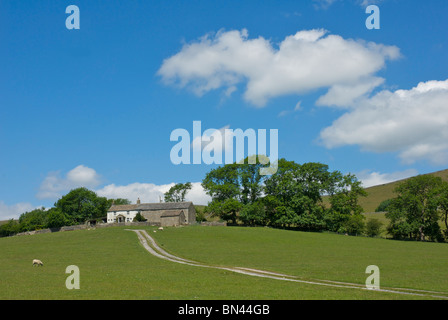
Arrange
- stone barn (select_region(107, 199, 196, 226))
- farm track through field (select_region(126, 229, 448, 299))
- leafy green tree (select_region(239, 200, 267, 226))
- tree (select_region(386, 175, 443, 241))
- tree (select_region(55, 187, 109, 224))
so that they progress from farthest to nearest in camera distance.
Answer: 1. tree (select_region(55, 187, 109, 224))
2. stone barn (select_region(107, 199, 196, 226))
3. leafy green tree (select_region(239, 200, 267, 226))
4. tree (select_region(386, 175, 443, 241))
5. farm track through field (select_region(126, 229, 448, 299))

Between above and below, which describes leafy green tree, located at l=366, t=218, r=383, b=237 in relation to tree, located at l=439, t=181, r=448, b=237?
below

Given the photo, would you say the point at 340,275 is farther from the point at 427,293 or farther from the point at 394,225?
the point at 394,225

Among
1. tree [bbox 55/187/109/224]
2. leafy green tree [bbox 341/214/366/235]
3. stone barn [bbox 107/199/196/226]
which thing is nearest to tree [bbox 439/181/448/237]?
leafy green tree [bbox 341/214/366/235]

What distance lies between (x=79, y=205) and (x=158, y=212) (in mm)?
34798

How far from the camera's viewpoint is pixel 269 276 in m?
30.0

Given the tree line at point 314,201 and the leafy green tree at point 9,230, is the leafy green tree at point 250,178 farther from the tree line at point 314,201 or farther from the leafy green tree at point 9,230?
the leafy green tree at point 9,230

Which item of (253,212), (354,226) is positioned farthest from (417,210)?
(253,212)

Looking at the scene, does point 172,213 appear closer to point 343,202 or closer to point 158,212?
point 158,212

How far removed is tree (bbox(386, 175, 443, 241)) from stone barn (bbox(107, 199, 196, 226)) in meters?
56.8

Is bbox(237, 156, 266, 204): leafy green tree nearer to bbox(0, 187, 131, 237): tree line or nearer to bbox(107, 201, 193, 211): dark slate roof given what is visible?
bbox(107, 201, 193, 211): dark slate roof

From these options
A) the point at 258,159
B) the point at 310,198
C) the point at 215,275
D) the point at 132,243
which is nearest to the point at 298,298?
the point at 215,275

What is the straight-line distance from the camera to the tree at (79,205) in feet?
443

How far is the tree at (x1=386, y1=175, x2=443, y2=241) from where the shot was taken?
3634 inches

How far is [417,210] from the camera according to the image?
310 feet
